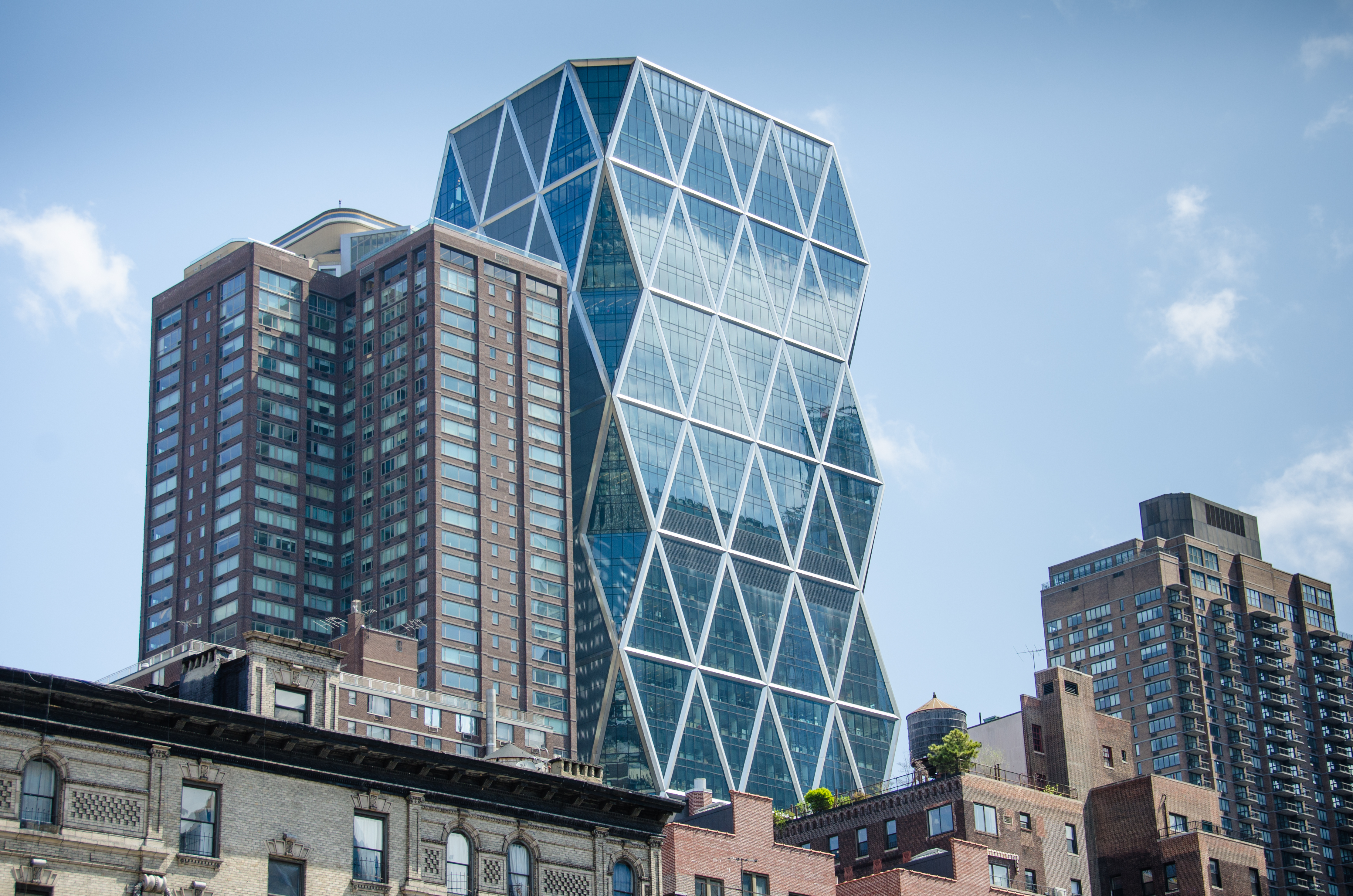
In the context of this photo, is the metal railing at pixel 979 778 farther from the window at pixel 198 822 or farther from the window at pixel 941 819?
the window at pixel 198 822

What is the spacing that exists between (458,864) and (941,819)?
40.1m

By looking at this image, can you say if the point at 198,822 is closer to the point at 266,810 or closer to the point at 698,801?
the point at 266,810

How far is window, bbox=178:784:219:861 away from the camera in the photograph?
167ft

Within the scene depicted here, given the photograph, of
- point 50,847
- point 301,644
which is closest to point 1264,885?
point 301,644

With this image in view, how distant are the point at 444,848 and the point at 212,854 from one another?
25.9 ft

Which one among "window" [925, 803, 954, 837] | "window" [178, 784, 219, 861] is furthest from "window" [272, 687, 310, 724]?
"window" [925, 803, 954, 837]

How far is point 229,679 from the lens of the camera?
56719mm

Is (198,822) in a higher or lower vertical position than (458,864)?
higher

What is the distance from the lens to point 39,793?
4816 centimetres

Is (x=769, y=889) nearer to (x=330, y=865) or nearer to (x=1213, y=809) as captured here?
(x=330, y=865)

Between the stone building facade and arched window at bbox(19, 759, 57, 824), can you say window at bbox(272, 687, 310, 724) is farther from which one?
arched window at bbox(19, 759, 57, 824)

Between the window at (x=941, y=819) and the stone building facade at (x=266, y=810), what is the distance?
31.9m

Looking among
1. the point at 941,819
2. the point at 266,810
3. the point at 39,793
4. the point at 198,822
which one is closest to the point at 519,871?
the point at 266,810

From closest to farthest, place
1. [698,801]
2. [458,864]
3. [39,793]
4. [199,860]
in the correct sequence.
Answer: [39,793] → [199,860] → [458,864] → [698,801]
